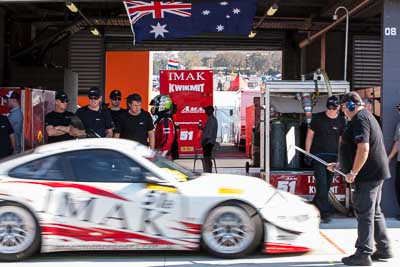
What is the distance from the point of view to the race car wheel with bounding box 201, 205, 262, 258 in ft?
22.1

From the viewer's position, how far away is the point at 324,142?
9.31 m

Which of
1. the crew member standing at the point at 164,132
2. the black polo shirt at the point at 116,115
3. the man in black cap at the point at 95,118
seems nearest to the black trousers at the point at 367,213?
the man in black cap at the point at 95,118

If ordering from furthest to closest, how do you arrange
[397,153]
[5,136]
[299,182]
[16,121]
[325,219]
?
1. [16,121]
2. [299,182]
3. [5,136]
4. [397,153]
5. [325,219]

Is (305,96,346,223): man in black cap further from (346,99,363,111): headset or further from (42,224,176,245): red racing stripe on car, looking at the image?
(42,224,176,245): red racing stripe on car

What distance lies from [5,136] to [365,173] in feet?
19.8

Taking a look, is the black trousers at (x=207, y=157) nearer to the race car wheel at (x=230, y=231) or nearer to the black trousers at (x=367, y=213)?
the race car wheel at (x=230, y=231)

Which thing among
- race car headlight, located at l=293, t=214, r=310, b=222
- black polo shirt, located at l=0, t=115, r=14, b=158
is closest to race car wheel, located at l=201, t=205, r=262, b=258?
race car headlight, located at l=293, t=214, r=310, b=222

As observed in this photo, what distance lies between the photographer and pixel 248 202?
6.77 metres

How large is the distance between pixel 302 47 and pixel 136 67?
10231mm

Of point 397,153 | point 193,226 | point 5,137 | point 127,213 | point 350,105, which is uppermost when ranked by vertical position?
point 350,105

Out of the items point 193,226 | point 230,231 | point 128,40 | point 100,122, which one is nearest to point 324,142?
point 230,231

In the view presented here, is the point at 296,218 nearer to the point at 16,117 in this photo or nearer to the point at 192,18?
the point at 192,18

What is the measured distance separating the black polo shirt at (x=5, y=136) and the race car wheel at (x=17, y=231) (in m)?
3.43

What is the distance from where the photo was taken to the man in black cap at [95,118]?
9.45 meters
